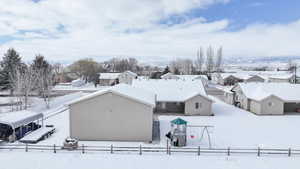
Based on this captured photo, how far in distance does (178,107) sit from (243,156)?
1405cm

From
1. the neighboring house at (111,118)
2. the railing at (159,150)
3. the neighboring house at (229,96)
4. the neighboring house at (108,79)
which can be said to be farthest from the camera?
the neighboring house at (108,79)

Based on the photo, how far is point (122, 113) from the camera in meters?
16.3

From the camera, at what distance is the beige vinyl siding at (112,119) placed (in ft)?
53.5

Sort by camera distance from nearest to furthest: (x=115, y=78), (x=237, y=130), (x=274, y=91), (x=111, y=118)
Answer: (x=111, y=118) → (x=237, y=130) → (x=274, y=91) → (x=115, y=78)

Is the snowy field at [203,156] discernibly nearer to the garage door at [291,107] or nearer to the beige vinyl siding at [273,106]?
the beige vinyl siding at [273,106]

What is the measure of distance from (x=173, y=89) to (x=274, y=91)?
45.9ft

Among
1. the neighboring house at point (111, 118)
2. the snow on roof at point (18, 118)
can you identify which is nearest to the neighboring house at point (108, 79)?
the snow on roof at point (18, 118)

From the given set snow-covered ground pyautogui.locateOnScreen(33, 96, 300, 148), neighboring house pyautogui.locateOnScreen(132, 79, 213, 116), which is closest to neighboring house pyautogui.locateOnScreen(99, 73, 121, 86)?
neighboring house pyautogui.locateOnScreen(132, 79, 213, 116)

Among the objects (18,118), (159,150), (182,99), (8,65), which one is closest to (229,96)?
(182,99)

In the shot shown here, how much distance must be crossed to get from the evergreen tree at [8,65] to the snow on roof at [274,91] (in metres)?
42.6

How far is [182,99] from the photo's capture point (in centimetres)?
2666

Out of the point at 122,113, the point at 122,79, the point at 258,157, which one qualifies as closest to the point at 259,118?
the point at 258,157

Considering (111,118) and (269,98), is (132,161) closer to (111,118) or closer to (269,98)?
(111,118)

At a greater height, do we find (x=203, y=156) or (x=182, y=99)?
(x=182, y=99)
